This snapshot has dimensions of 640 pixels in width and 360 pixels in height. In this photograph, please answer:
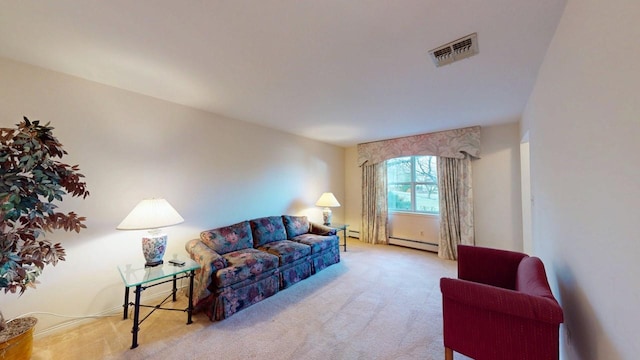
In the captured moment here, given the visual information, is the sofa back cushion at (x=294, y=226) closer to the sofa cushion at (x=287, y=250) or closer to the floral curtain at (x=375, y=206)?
the sofa cushion at (x=287, y=250)

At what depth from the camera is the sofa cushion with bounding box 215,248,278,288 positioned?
88.8 inches

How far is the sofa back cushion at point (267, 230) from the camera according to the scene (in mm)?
3270

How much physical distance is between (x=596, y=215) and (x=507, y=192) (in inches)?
126

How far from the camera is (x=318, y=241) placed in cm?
345

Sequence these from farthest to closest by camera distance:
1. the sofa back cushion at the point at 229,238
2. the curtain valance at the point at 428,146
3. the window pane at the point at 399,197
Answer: the window pane at the point at 399,197
the curtain valance at the point at 428,146
the sofa back cushion at the point at 229,238

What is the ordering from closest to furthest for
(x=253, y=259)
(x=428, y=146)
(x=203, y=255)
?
1. (x=203, y=255)
2. (x=253, y=259)
3. (x=428, y=146)

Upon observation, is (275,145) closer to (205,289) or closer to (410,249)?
(205,289)

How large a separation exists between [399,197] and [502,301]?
12.8ft

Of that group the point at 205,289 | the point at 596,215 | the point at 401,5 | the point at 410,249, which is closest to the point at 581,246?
the point at 596,215

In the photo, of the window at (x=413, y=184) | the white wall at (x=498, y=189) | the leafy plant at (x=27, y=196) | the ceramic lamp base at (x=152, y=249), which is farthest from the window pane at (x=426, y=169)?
the leafy plant at (x=27, y=196)

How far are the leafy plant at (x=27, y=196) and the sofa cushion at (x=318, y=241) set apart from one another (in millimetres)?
2449

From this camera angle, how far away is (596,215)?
100 cm

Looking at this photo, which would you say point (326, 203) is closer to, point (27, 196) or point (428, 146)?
point (428, 146)

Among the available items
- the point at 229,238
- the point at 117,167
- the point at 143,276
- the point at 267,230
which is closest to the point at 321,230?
the point at 267,230
